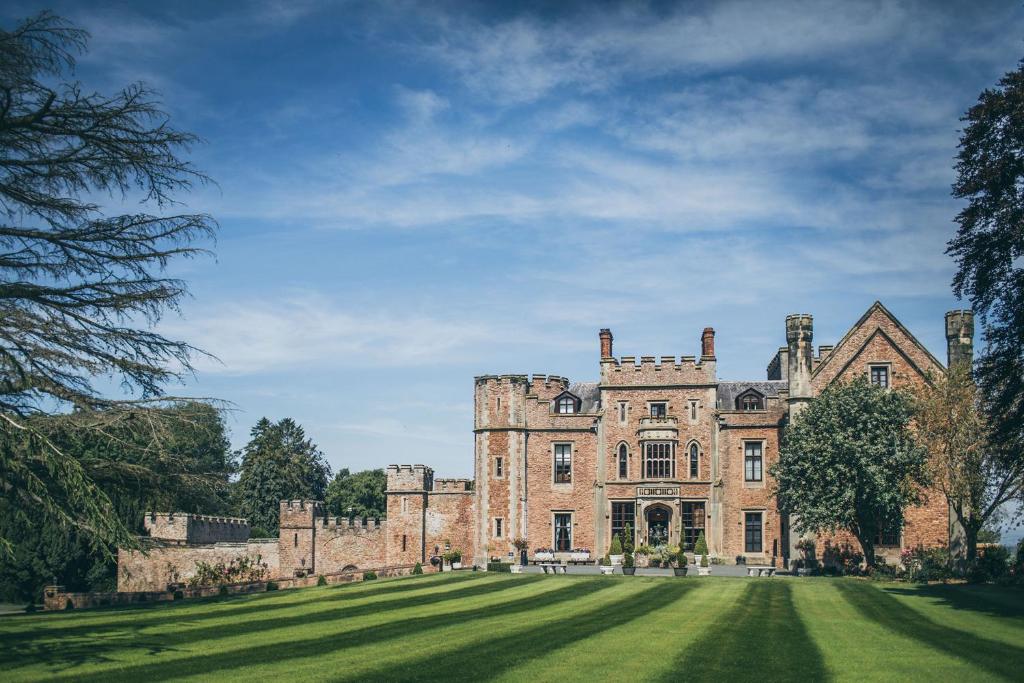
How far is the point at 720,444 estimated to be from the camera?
5009cm

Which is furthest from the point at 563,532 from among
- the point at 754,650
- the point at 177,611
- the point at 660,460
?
the point at 754,650

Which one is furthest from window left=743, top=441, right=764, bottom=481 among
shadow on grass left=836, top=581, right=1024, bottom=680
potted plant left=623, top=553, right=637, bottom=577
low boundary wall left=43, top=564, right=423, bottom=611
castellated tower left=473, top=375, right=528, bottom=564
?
low boundary wall left=43, top=564, right=423, bottom=611

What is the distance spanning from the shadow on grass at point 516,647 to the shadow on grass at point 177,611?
27.8ft

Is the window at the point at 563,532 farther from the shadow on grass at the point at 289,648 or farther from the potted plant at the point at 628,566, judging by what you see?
the shadow on grass at the point at 289,648

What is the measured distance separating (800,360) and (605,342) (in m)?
10.5

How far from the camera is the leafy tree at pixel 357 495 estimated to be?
3317 inches

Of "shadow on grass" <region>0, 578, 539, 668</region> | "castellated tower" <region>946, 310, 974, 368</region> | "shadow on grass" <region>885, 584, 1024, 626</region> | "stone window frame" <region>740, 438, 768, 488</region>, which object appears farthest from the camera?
"stone window frame" <region>740, 438, 768, 488</region>

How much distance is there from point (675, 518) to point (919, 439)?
546 inches

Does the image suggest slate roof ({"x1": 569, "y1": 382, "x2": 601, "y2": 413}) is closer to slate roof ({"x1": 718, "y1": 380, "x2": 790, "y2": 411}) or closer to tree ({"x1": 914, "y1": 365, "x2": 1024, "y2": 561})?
slate roof ({"x1": 718, "y1": 380, "x2": 790, "y2": 411})

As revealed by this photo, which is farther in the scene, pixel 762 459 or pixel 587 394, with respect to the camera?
pixel 587 394

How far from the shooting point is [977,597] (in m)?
31.0

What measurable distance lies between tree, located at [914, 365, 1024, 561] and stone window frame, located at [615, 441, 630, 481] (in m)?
15.4

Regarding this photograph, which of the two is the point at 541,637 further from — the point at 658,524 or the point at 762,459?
the point at 762,459

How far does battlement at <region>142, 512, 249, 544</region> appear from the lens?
182 ft
